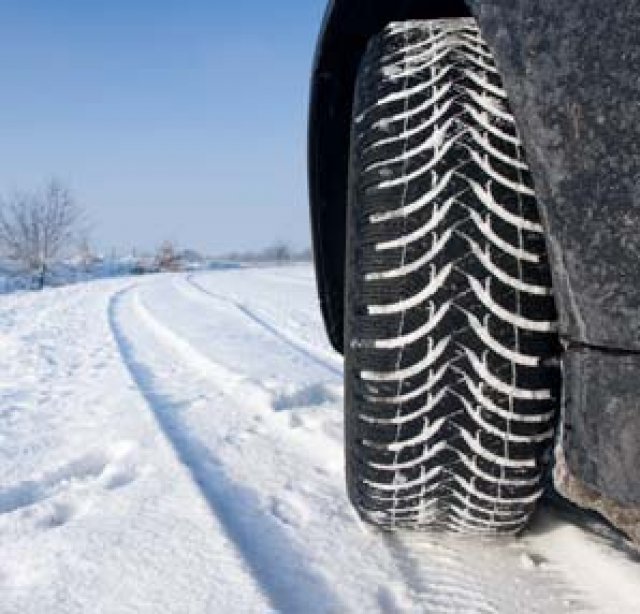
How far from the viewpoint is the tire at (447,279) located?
50.9 inches

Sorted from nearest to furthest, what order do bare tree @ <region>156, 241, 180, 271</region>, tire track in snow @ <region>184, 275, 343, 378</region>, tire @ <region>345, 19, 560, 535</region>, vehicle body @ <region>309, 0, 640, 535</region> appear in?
vehicle body @ <region>309, 0, 640, 535</region>
tire @ <region>345, 19, 560, 535</region>
tire track in snow @ <region>184, 275, 343, 378</region>
bare tree @ <region>156, 241, 180, 271</region>

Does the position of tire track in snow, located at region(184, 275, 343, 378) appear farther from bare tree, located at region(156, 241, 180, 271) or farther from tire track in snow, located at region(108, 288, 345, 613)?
bare tree, located at region(156, 241, 180, 271)

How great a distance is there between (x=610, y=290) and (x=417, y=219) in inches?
19.4

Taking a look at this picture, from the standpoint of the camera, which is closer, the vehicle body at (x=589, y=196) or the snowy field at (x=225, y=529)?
the vehicle body at (x=589, y=196)

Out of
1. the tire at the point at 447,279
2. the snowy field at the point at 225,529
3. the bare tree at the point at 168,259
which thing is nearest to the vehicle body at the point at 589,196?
the tire at the point at 447,279

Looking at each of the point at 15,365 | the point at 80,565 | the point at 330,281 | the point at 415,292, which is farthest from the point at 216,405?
the point at 15,365

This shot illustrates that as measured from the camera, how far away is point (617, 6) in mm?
804

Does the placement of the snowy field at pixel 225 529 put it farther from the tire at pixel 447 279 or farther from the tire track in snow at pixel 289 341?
the tire track in snow at pixel 289 341

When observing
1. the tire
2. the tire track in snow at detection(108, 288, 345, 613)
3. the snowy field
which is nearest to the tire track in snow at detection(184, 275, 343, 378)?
the snowy field

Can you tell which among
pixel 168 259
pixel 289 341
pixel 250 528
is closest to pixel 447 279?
pixel 250 528

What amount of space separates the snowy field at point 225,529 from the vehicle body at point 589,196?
462 millimetres

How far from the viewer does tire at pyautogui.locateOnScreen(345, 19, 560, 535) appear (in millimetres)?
1292

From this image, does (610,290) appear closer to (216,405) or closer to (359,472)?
(359,472)

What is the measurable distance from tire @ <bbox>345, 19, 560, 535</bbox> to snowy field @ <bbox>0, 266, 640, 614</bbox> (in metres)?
0.18
